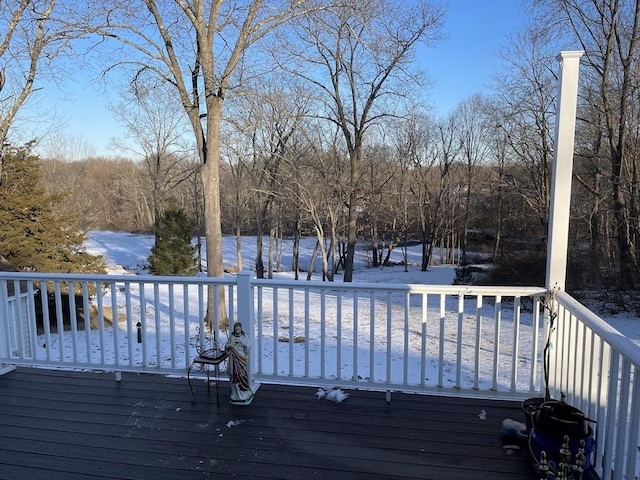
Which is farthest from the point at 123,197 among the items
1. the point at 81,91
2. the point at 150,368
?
the point at 150,368

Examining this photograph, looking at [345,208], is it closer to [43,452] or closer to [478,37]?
[478,37]

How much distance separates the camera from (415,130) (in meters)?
22.4

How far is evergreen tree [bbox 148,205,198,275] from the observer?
15.4m

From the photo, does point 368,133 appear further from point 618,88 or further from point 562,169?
point 562,169

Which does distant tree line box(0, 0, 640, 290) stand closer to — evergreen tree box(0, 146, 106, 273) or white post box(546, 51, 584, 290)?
evergreen tree box(0, 146, 106, 273)

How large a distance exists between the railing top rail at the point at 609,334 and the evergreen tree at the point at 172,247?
1457 cm

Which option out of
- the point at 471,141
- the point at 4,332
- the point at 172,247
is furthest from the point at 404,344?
the point at 471,141

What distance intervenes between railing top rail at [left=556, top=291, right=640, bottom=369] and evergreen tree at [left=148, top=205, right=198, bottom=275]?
14571mm

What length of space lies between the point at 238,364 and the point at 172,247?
44.7 feet

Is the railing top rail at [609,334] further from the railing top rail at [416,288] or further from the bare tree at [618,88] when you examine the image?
the bare tree at [618,88]

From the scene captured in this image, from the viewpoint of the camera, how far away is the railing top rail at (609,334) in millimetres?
1579

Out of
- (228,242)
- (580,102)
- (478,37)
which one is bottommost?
(228,242)

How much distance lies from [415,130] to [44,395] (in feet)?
70.6

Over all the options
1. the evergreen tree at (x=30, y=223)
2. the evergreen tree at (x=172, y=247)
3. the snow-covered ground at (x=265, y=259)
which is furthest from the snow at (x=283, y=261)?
the evergreen tree at (x=30, y=223)
